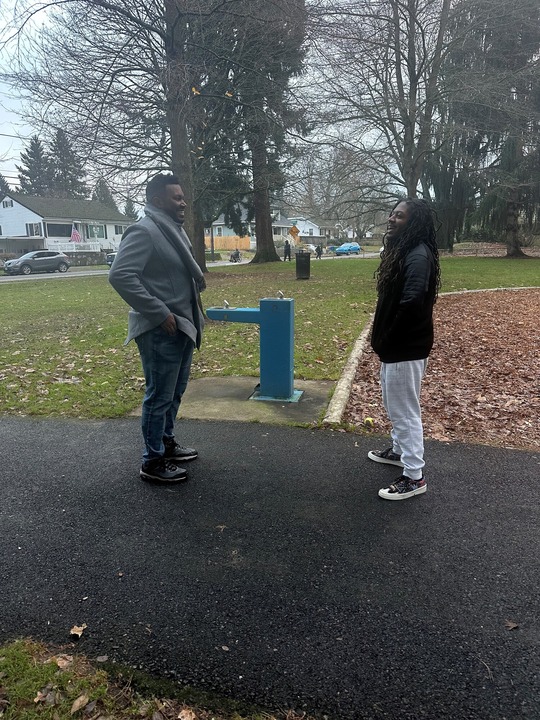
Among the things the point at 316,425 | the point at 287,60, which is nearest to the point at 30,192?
the point at 287,60

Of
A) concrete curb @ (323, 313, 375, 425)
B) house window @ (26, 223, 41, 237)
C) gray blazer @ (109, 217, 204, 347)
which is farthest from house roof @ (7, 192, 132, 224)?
gray blazer @ (109, 217, 204, 347)

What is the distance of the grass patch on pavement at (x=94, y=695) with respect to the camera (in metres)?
1.85

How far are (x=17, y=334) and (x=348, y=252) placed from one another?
5139 cm

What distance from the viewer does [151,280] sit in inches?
134

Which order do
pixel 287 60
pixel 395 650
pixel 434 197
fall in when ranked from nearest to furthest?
pixel 395 650, pixel 287 60, pixel 434 197

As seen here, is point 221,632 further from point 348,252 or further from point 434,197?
point 348,252

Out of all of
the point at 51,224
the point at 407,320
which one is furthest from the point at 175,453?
the point at 51,224

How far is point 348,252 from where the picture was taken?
5788cm

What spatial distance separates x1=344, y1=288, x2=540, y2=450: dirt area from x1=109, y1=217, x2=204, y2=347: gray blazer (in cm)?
213

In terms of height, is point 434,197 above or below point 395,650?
above

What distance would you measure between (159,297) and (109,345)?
17.9 feet

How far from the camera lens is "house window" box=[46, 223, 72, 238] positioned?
50844mm

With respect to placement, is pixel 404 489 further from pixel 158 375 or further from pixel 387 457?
pixel 158 375

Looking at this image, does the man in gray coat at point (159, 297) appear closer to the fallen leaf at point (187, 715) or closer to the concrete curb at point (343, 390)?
the concrete curb at point (343, 390)
